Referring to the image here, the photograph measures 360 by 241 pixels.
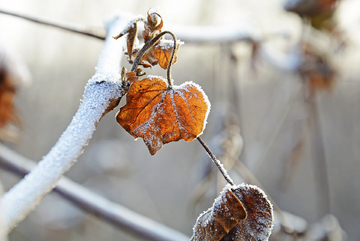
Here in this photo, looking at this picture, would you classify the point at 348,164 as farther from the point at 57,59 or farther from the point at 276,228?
the point at 57,59

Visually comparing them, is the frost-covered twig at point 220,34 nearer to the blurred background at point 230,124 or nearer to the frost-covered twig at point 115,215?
the blurred background at point 230,124

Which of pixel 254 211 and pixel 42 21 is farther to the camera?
pixel 42 21

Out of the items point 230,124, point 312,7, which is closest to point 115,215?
point 230,124

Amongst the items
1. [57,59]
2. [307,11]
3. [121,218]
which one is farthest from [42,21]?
[57,59]

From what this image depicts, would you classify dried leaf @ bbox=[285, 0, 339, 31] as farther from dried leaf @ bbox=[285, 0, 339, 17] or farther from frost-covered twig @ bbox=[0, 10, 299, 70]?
frost-covered twig @ bbox=[0, 10, 299, 70]

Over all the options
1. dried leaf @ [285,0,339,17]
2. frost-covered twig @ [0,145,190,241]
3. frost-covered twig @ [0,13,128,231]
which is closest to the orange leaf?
frost-covered twig @ [0,13,128,231]

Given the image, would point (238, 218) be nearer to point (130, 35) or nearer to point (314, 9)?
point (130, 35)

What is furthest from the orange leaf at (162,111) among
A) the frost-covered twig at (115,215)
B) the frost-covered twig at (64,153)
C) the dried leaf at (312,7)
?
the dried leaf at (312,7)
